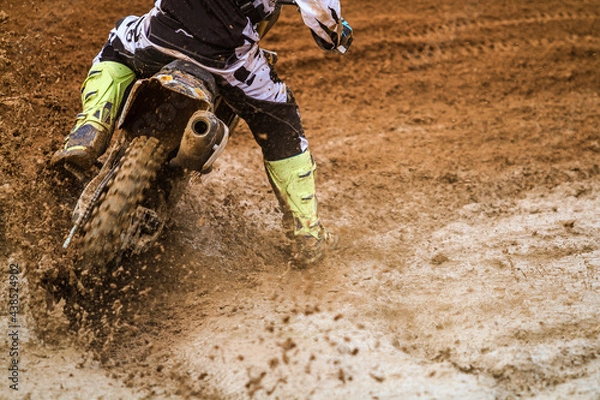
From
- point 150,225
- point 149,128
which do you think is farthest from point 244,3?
point 150,225

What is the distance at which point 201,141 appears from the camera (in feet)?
8.30

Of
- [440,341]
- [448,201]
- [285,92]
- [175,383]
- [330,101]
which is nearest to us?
[175,383]

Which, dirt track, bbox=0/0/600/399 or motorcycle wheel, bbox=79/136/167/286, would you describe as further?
motorcycle wheel, bbox=79/136/167/286

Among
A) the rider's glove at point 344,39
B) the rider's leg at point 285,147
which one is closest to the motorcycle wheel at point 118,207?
the rider's leg at point 285,147

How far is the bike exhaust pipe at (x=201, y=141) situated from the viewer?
8.30 ft

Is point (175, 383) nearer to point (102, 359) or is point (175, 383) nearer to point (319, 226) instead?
point (102, 359)

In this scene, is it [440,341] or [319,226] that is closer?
[440,341]

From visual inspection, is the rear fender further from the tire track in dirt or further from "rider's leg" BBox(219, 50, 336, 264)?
Result: the tire track in dirt

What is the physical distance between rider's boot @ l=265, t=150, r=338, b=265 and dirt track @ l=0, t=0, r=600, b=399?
0.41 ft

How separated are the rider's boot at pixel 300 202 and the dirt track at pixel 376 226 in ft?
0.41

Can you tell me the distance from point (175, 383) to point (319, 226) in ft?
4.17

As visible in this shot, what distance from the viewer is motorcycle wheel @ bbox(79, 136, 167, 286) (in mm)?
2650

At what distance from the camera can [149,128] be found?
2742 millimetres

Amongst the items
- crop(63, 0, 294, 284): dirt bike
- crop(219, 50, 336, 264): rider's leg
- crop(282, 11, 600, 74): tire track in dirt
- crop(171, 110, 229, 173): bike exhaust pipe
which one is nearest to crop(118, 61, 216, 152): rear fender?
crop(63, 0, 294, 284): dirt bike
